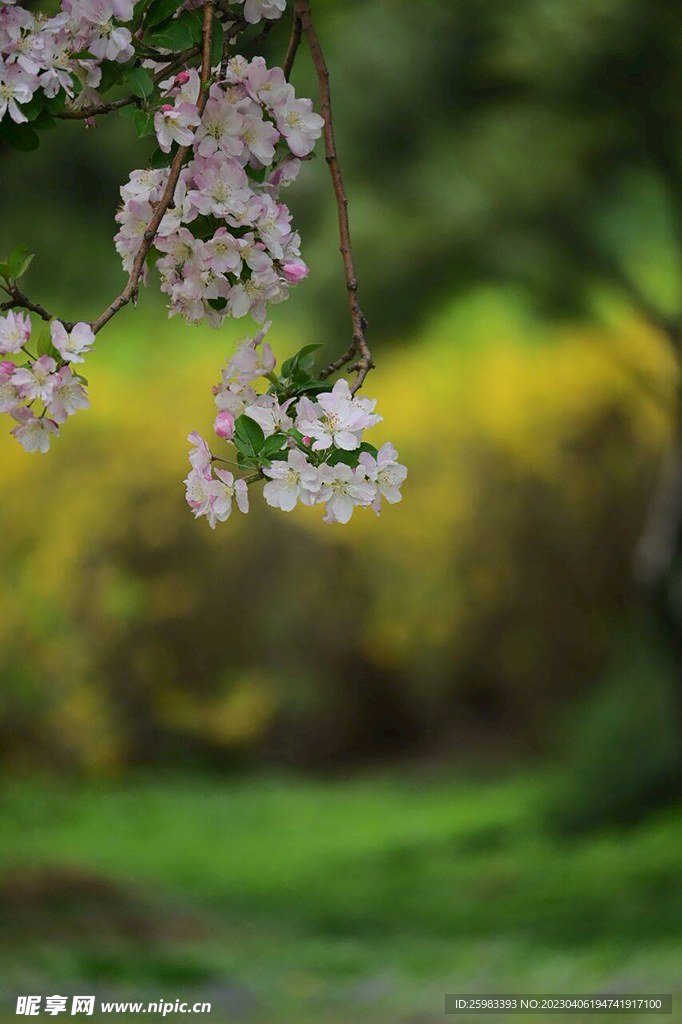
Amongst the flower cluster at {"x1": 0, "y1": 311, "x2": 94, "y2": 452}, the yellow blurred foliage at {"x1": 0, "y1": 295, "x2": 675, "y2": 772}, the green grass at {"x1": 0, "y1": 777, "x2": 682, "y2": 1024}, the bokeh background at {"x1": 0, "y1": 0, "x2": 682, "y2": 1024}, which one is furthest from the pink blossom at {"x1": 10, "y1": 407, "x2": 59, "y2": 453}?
Answer: the yellow blurred foliage at {"x1": 0, "y1": 295, "x2": 675, "y2": 772}

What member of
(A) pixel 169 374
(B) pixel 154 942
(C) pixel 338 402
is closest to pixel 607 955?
(B) pixel 154 942

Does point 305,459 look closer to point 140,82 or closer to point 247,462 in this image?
point 247,462

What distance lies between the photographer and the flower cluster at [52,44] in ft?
2.20

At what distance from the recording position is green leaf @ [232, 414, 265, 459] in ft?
2.21

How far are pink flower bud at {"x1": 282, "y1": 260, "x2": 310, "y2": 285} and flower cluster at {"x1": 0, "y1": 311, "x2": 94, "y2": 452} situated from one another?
0.13 metres

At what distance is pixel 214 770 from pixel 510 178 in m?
2.47

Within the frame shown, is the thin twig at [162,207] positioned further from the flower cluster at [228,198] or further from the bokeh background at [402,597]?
the bokeh background at [402,597]

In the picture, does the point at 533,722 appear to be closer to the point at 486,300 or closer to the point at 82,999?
the point at 486,300

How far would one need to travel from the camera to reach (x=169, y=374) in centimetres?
511

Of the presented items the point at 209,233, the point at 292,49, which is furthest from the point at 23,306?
the point at 292,49

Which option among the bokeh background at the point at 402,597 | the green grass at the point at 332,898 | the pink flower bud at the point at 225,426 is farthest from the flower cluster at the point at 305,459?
the green grass at the point at 332,898

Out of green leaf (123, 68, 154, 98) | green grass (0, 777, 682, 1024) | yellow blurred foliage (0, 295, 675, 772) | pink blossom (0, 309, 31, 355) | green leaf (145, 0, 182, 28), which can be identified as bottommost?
pink blossom (0, 309, 31, 355)

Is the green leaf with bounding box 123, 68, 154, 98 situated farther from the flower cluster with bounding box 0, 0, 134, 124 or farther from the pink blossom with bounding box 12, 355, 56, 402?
the pink blossom with bounding box 12, 355, 56, 402

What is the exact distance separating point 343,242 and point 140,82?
0.15m
